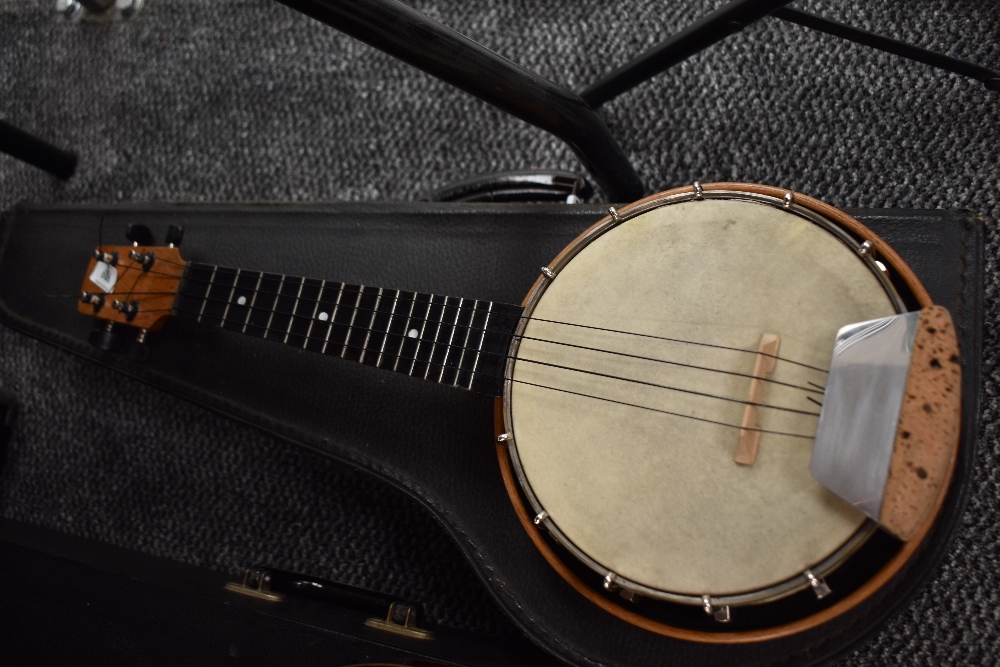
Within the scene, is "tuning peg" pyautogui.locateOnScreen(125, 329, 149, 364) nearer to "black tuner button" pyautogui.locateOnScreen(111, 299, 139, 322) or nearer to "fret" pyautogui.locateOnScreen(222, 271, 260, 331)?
"black tuner button" pyautogui.locateOnScreen(111, 299, 139, 322)

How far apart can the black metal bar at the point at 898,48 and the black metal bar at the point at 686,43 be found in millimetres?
98

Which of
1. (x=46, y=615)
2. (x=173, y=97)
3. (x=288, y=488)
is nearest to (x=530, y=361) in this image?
(x=288, y=488)

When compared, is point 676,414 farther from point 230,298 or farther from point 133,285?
point 133,285

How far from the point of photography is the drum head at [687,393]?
635mm

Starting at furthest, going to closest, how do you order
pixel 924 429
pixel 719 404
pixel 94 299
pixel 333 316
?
pixel 94 299 → pixel 333 316 → pixel 719 404 → pixel 924 429

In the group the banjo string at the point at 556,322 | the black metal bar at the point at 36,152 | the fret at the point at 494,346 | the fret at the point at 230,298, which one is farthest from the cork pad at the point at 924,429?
the black metal bar at the point at 36,152

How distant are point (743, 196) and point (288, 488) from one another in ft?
2.78

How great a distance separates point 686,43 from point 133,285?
0.84m

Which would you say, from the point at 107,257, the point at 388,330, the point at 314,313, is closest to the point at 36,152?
the point at 107,257

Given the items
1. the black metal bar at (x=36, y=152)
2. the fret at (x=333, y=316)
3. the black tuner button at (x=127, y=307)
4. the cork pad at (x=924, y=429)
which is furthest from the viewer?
the black metal bar at (x=36, y=152)

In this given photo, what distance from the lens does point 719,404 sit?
0.67 metres

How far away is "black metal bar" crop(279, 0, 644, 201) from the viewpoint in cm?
71

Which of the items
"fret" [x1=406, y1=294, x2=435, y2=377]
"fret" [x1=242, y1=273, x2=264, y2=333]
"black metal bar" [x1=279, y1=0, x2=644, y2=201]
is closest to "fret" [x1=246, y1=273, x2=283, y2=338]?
"fret" [x1=242, y1=273, x2=264, y2=333]

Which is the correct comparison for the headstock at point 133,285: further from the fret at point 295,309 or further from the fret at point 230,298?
the fret at point 295,309
